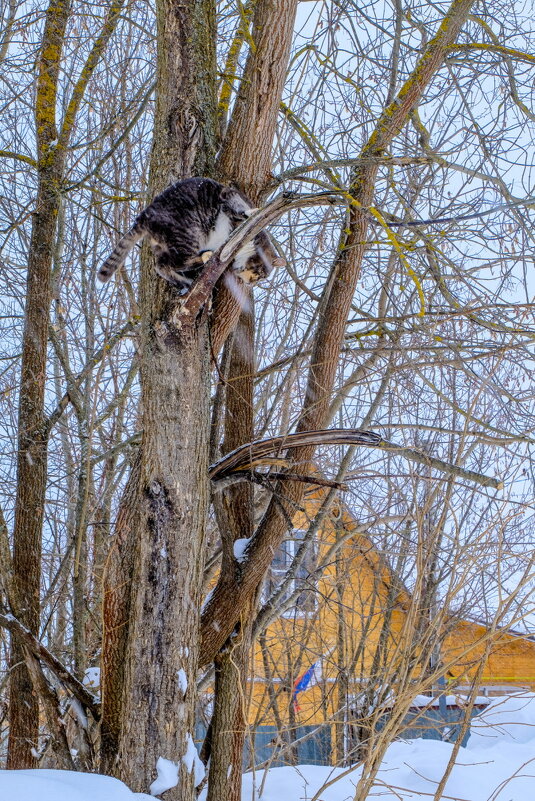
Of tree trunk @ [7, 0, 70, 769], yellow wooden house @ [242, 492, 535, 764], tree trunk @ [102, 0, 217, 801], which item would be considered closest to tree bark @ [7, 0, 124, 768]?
tree trunk @ [7, 0, 70, 769]

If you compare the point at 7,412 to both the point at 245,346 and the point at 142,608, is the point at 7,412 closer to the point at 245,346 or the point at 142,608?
the point at 245,346

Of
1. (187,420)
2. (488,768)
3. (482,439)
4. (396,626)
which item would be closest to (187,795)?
(187,420)

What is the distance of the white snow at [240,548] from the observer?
160 inches

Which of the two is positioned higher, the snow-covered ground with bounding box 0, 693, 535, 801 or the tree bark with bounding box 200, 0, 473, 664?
the tree bark with bounding box 200, 0, 473, 664

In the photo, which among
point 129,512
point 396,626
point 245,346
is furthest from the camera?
point 396,626

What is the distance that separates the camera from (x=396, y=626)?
37.4ft

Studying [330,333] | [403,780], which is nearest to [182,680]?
[330,333]

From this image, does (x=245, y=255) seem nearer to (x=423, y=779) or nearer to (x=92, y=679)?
(x=92, y=679)

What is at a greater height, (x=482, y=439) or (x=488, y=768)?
(x=482, y=439)

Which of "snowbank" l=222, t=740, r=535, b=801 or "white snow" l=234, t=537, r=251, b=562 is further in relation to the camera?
"snowbank" l=222, t=740, r=535, b=801

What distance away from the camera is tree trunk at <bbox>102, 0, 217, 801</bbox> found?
272cm

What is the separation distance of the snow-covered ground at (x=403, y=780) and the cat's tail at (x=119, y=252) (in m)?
2.42

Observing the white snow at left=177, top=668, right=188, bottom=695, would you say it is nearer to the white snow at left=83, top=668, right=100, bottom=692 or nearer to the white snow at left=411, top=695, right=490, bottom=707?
the white snow at left=411, top=695, right=490, bottom=707

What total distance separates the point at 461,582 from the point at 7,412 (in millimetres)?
6211
